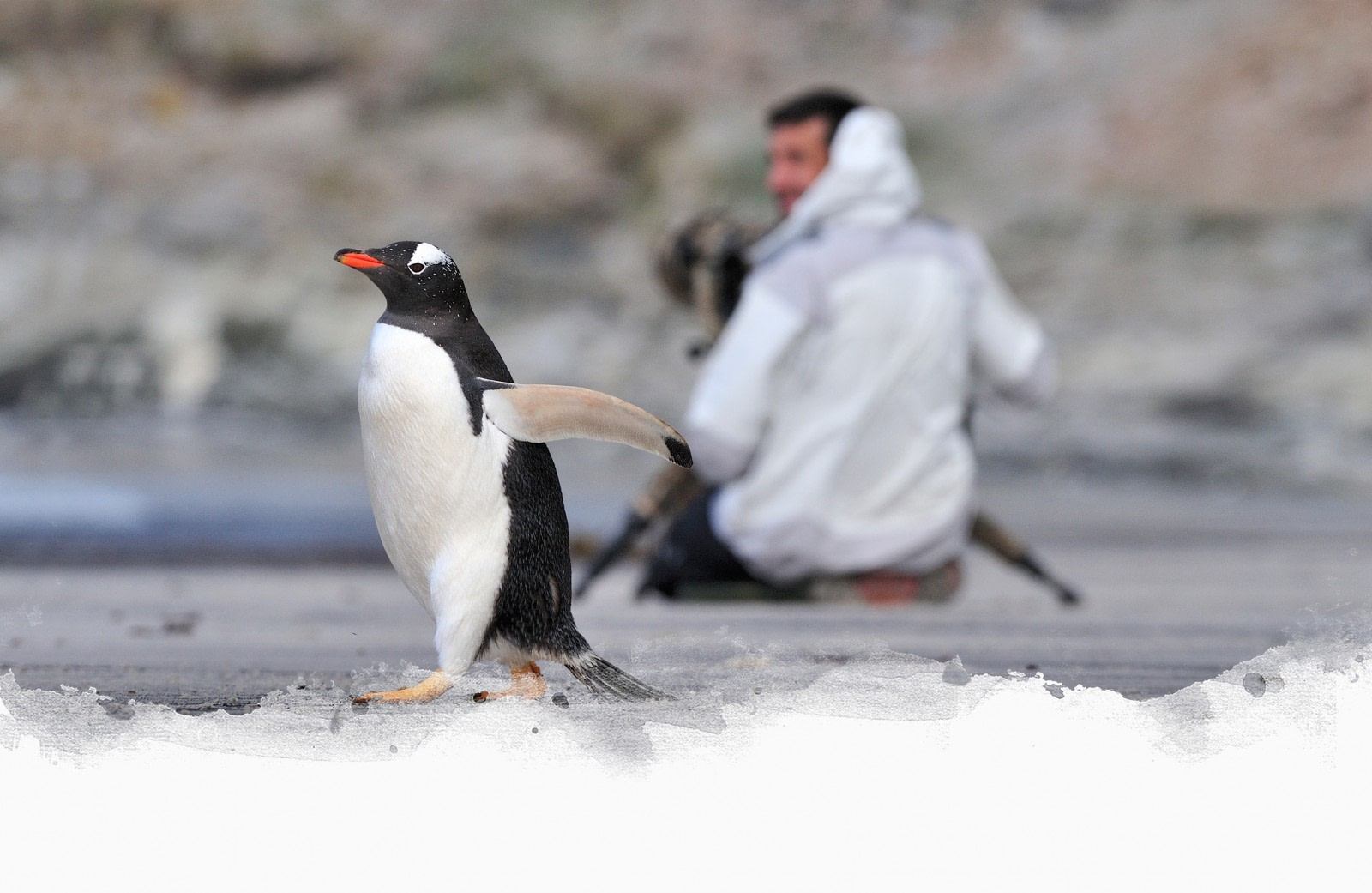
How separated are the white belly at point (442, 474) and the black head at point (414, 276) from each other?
0.11 feet

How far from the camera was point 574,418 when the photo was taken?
1.67 metres

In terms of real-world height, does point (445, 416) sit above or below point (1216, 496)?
above

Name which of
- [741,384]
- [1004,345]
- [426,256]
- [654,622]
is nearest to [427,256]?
[426,256]

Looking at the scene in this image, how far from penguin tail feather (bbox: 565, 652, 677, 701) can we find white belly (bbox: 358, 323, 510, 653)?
0.12 metres

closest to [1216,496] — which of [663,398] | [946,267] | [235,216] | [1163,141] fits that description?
[663,398]

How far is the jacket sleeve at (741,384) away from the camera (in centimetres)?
339

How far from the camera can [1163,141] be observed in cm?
1634

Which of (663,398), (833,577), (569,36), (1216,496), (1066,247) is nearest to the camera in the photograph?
(833,577)

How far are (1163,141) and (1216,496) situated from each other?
6016 millimetres

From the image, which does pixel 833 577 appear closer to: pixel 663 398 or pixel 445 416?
pixel 445 416

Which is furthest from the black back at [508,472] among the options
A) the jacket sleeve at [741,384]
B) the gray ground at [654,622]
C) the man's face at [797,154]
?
the man's face at [797,154]

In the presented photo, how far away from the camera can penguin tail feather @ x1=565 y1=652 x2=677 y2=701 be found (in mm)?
1756

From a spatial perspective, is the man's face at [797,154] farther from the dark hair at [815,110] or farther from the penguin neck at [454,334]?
the penguin neck at [454,334]

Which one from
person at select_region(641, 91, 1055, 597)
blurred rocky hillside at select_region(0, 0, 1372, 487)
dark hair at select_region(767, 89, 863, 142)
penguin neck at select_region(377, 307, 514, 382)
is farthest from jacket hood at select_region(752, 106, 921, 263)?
blurred rocky hillside at select_region(0, 0, 1372, 487)
